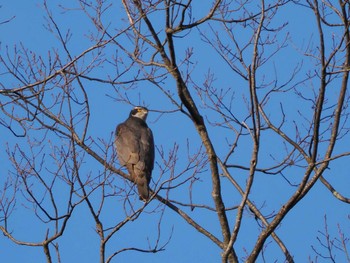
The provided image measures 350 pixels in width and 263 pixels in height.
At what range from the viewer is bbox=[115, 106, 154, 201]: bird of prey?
32.0 feet

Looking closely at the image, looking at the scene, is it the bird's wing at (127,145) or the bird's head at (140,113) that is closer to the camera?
the bird's wing at (127,145)

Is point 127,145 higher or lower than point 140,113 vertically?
lower

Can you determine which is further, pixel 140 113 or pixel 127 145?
pixel 140 113

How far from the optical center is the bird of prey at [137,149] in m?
9.75

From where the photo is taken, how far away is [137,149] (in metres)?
10.4

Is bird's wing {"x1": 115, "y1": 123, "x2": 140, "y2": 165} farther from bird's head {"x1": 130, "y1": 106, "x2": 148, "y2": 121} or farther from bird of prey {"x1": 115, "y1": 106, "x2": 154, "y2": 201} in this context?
Result: bird's head {"x1": 130, "y1": 106, "x2": 148, "y2": 121}

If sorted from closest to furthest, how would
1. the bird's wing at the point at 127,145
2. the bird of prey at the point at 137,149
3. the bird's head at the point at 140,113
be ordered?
the bird of prey at the point at 137,149 < the bird's wing at the point at 127,145 < the bird's head at the point at 140,113

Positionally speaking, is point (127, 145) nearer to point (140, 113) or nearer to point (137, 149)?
point (137, 149)

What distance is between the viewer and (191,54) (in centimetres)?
798

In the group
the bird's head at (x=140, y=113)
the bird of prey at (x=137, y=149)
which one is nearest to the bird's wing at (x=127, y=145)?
the bird of prey at (x=137, y=149)

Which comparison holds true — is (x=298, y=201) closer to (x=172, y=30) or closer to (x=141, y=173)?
(x=172, y=30)

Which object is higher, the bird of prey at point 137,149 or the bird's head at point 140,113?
the bird's head at point 140,113

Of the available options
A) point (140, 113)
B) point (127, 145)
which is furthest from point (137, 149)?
point (140, 113)

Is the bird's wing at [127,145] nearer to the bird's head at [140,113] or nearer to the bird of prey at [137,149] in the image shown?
the bird of prey at [137,149]
